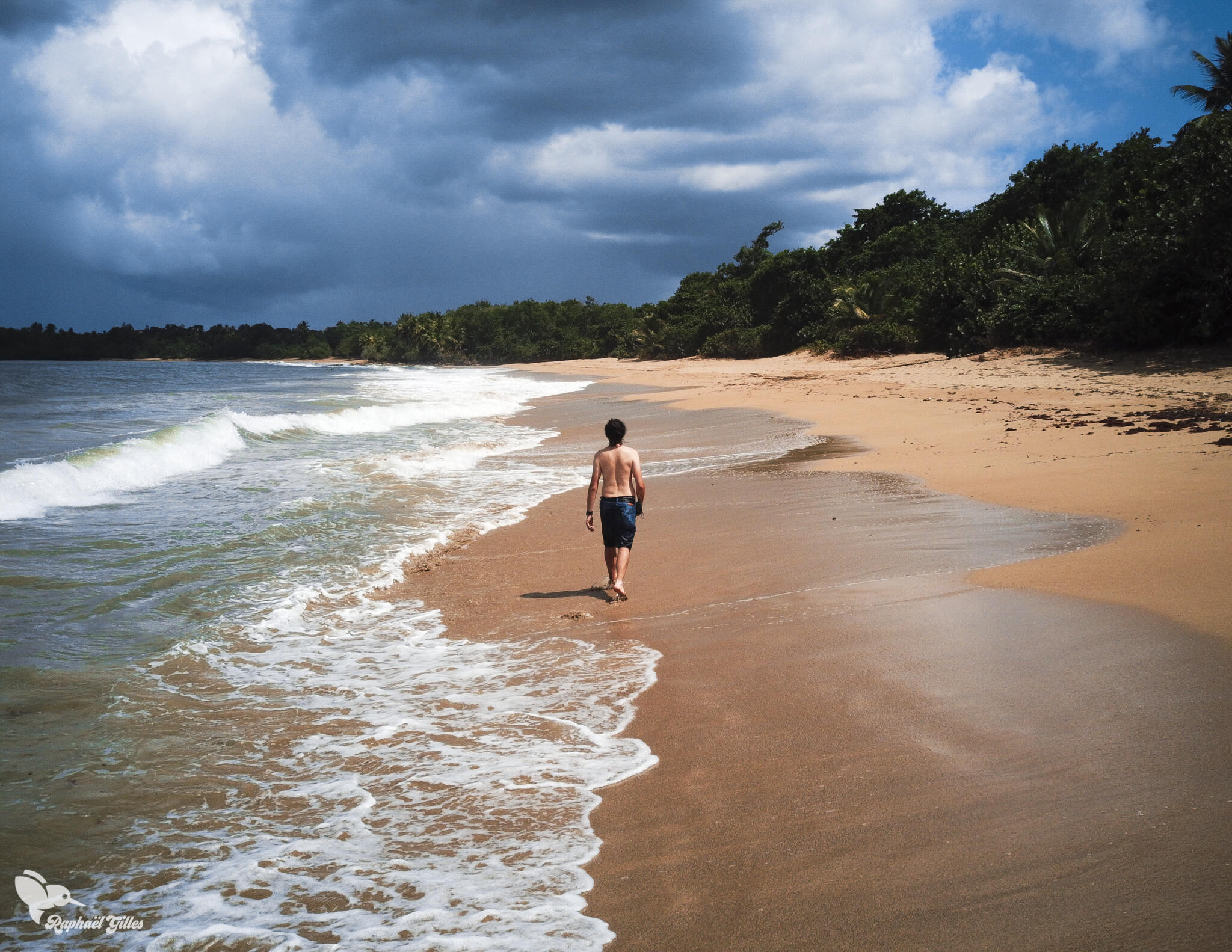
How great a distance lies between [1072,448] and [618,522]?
7076 millimetres

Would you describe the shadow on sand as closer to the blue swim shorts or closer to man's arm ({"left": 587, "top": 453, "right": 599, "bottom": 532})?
the blue swim shorts

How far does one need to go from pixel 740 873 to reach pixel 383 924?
117cm

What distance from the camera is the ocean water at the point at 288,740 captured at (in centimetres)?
273

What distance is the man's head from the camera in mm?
6496

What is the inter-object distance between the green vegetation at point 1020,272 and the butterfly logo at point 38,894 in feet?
68.5

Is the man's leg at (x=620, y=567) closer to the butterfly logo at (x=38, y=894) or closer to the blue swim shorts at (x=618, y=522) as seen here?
the blue swim shorts at (x=618, y=522)

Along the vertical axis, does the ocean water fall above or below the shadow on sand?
below

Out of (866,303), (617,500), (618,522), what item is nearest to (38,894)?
(618,522)

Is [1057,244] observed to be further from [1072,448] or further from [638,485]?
[638,485]

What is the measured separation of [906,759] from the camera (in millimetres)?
3279

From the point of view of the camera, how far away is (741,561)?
669 centimetres

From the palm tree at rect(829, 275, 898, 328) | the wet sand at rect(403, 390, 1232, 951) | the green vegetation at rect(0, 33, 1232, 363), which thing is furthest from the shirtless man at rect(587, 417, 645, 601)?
the palm tree at rect(829, 275, 898, 328)

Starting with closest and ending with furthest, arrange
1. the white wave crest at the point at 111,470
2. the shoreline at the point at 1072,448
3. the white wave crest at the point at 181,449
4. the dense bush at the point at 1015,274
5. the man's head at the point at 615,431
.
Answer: the shoreline at the point at 1072,448 < the man's head at the point at 615,431 < the white wave crest at the point at 111,470 < the white wave crest at the point at 181,449 < the dense bush at the point at 1015,274

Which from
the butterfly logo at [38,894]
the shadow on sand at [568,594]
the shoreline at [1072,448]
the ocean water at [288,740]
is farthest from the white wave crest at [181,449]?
the butterfly logo at [38,894]
